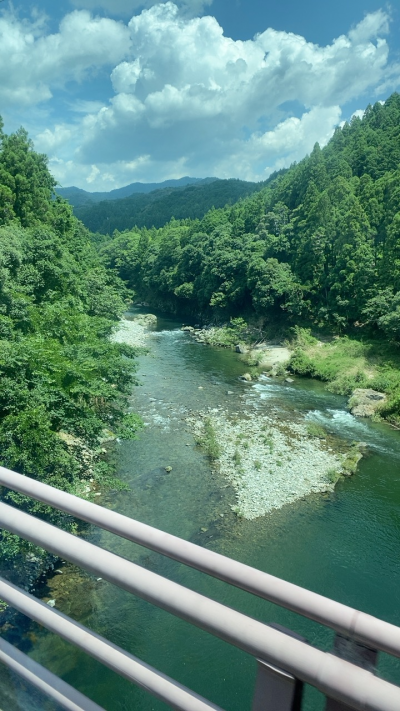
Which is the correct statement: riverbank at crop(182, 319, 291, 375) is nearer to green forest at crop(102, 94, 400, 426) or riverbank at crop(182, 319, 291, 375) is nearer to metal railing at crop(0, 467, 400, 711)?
green forest at crop(102, 94, 400, 426)

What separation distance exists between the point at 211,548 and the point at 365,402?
11.5m

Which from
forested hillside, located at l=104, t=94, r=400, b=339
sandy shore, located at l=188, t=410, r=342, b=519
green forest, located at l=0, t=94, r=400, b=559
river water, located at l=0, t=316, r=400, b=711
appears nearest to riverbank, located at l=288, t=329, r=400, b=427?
green forest, located at l=0, t=94, r=400, b=559

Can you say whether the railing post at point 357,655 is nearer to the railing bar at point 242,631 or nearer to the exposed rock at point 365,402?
the railing bar at point 242,631

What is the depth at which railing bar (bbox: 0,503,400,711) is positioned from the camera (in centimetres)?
111

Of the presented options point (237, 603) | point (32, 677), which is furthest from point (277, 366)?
point (32, 677)

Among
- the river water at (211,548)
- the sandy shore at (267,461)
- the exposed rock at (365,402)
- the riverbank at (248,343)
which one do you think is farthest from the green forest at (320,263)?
the river water at (211,548)

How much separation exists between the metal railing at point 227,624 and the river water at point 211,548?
7cm

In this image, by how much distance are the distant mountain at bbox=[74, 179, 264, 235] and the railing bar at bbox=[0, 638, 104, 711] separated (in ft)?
296

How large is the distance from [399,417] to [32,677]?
18043 mm

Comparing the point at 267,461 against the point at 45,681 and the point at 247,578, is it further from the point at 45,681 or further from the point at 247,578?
the point at 247,578

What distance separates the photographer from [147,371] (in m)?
23.1

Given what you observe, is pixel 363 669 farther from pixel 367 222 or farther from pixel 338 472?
pixel 367 222

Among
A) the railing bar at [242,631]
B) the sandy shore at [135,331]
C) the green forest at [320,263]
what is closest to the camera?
the railing bar at [242,631]

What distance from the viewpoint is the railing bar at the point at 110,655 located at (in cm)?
135
